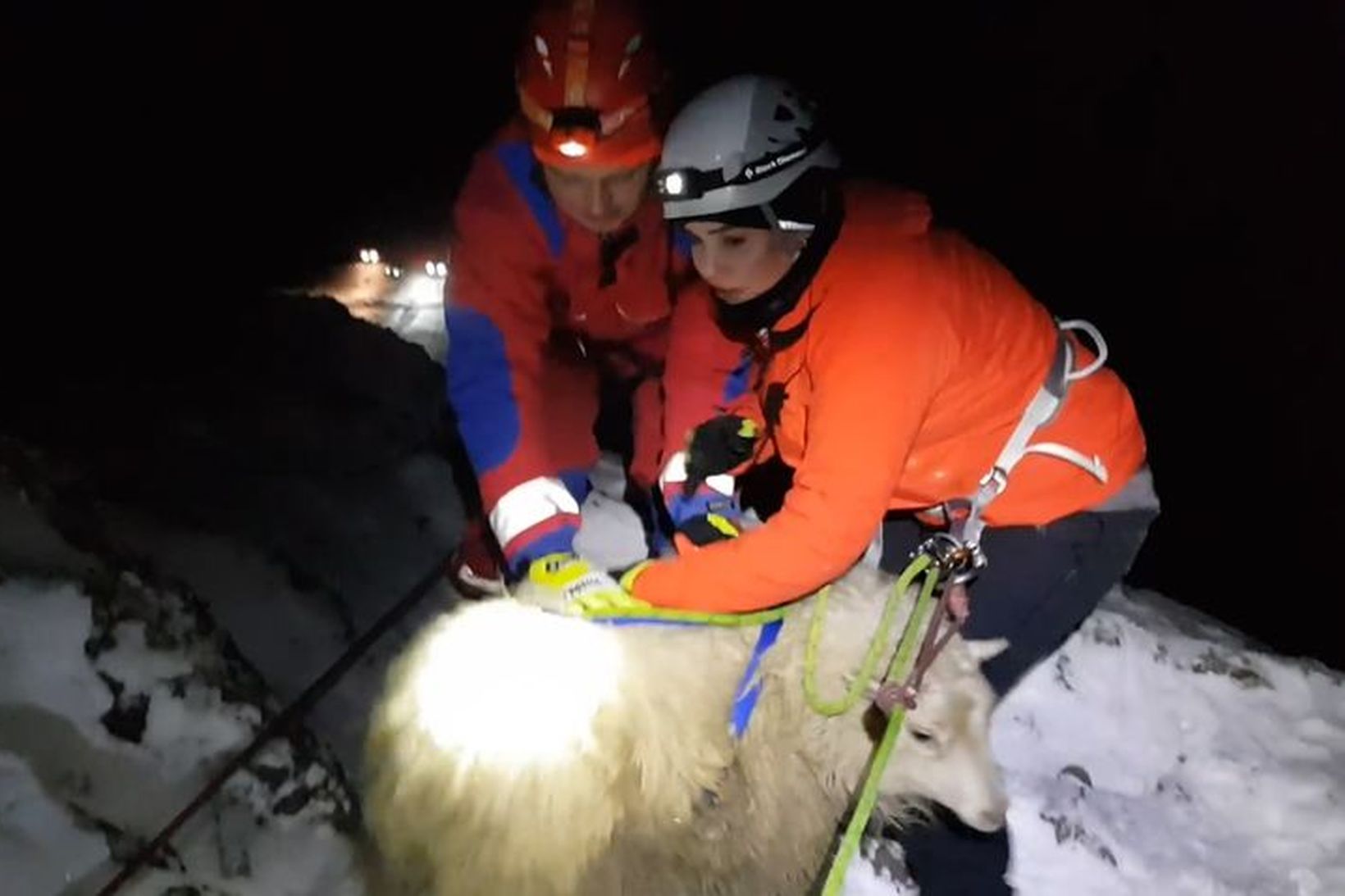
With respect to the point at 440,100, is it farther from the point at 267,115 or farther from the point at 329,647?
the point at 329,647

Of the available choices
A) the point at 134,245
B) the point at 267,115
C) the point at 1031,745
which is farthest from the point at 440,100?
the point at 1031,745

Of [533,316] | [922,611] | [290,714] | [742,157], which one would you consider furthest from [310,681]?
[742,157]

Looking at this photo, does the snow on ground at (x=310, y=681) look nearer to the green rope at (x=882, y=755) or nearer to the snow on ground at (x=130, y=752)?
the snow on ground at (x=130, y=752)

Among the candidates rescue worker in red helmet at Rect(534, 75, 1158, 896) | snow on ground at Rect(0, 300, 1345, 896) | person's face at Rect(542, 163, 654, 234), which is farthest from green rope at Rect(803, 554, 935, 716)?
person's face at Rect(542, 163, 654, 234)

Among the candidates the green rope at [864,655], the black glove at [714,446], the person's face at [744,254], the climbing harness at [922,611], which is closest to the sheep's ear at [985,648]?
the climbing harness at [922,611]

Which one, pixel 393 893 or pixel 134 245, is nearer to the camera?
pixel 393 893

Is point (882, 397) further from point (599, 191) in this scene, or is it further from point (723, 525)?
point (599, 191)

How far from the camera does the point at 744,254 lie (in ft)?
8.22

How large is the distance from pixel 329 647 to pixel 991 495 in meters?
2.25

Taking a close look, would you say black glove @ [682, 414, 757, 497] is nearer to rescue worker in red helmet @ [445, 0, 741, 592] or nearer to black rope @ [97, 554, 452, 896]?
rescue worker in red helmet @ [445, 0, 741, 592]

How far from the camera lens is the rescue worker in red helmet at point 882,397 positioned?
2.37m

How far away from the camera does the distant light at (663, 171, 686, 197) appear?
2.44 m

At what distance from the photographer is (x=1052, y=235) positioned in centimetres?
933

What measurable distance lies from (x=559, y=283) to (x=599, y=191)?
492 mm
